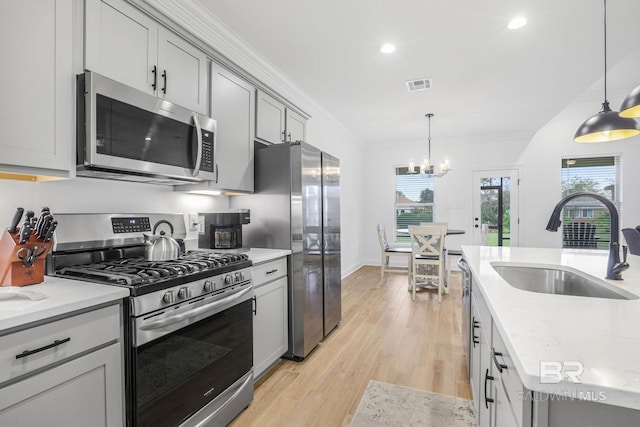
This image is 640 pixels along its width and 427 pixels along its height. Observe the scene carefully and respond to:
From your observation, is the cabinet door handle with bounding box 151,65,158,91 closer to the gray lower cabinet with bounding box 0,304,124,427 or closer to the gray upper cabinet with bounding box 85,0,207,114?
the gray upper cabinet with bounding box 85,0,207,114

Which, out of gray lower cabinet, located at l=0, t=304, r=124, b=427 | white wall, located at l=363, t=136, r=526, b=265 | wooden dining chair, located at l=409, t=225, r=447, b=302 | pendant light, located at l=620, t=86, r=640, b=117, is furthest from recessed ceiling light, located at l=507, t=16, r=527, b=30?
white wall, located at l=363, t=136, r=526, b=265

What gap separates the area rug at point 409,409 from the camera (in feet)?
6.08

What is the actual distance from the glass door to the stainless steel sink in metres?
4.41

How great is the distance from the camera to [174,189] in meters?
2.36

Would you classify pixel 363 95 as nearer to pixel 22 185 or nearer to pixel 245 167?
pixel 245 167

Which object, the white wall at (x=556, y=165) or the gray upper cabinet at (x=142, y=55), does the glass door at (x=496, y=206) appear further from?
the gray upper cabinet at (x=142, y=55)

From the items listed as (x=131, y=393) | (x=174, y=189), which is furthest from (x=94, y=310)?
(x=174, y=189)

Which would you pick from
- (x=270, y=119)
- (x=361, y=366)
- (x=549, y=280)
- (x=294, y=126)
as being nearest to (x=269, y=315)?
(x=361, y=366)

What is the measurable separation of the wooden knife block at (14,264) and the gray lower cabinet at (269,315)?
1153 mm

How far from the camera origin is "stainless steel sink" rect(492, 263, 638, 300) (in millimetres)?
1646

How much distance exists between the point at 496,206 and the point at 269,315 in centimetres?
547

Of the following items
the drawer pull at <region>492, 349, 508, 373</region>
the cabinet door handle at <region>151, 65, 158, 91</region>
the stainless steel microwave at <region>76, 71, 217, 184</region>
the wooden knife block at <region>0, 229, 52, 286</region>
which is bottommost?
the drawer pull at <region>492, 349, 508, 373</region>

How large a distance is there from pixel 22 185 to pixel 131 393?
1.13 m

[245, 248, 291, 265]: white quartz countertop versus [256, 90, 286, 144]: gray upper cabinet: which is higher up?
[256, 90, 286, 144]: gray upper cabinet
